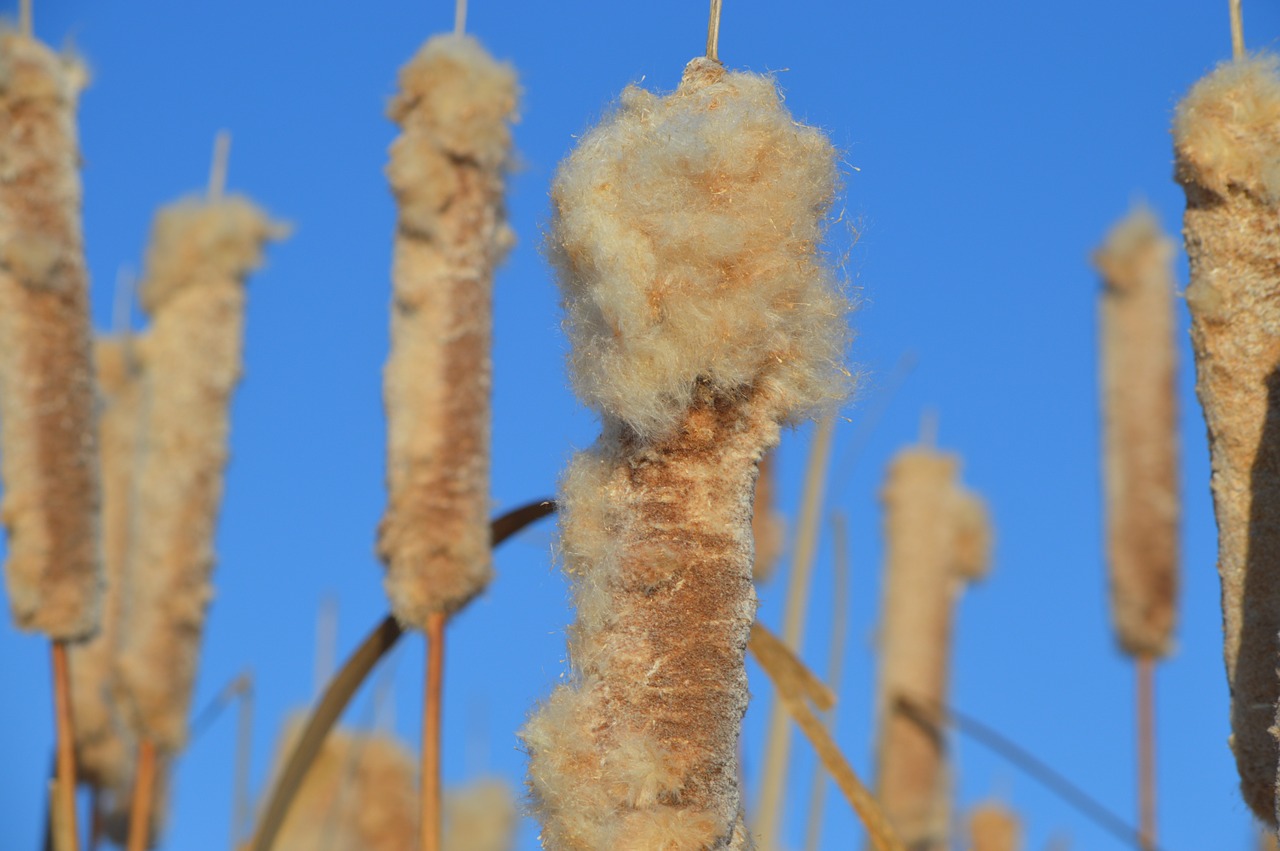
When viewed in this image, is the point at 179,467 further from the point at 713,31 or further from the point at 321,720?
the point at 713,31

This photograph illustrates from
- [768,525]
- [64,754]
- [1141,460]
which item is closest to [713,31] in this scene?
[64,754]

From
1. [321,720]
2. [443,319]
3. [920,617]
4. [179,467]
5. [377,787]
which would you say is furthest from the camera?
[377,787]

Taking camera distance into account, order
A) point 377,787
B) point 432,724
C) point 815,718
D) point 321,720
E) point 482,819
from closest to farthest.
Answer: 1. point 815,718
2. point 321,720
3. point 432,724
4. point 377,787
5. point 482,819

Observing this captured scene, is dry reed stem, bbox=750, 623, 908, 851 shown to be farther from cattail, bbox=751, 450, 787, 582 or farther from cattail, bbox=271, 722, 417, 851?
cattail, bbox=271, 722, 417, 851

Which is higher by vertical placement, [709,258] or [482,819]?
[482,819]

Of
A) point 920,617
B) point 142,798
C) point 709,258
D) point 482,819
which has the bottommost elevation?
point 142,798

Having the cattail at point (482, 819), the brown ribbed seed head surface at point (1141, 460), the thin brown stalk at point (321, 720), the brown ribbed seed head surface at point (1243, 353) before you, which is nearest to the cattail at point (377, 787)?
the cattail at point (482, 819)

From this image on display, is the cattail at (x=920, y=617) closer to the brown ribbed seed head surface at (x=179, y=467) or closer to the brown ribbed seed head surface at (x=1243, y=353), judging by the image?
the brown ribbed seed head surface at (x=179, y=467)
